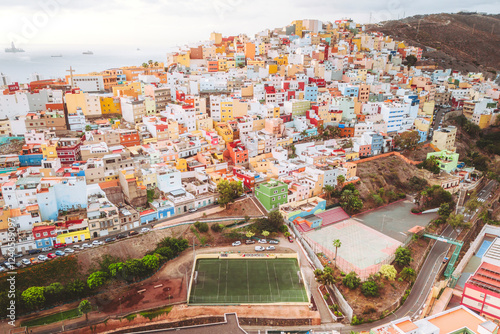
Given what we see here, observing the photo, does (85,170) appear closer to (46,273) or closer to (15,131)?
(46,273)

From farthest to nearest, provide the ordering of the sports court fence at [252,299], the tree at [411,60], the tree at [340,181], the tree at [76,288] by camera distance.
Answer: the tree at [411,60] < the tree at [340,181] < the sports court fence at [252,299] < the tree at [76,288]

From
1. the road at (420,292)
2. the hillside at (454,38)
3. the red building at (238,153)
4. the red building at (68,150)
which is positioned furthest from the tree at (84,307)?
the hillside at (454,38)

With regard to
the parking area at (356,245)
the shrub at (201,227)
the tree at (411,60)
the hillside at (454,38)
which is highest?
the hillside at (454,38)

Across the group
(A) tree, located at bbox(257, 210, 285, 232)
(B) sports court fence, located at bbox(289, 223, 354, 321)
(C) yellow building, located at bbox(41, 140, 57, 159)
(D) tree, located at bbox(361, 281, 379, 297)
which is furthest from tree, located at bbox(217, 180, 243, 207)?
(C) yellow building, located at bbox(41, 140, 57, 159)

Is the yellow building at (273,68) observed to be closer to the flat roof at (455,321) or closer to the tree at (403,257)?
the tree at (403,257)

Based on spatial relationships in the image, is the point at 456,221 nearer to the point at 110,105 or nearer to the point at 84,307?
the point at 84,307

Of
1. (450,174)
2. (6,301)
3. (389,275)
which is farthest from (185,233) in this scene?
(450,174)

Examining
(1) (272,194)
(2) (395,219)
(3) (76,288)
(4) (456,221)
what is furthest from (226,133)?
(4) (456,221)
